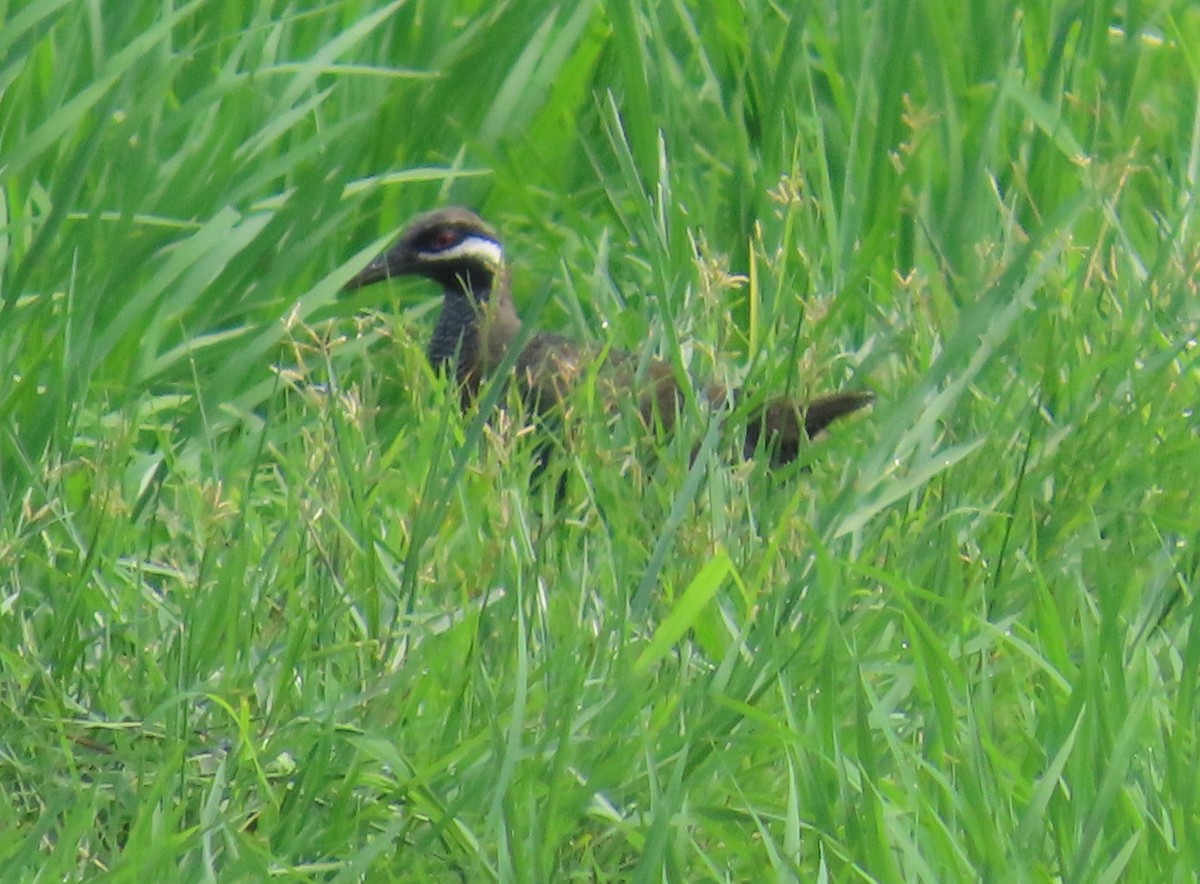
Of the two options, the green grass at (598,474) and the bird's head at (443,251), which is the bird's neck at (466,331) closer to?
the green grass at (598,474)

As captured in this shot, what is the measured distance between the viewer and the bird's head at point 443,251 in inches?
225

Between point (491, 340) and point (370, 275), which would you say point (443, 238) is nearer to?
point (370, 275)

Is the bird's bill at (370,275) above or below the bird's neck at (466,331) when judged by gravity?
above

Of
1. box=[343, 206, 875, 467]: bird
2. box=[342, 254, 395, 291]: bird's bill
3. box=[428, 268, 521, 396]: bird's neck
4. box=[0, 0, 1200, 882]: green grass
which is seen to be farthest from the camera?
box=[428, 268, 521, 396]: bird's neck

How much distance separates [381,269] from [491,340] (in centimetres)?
44

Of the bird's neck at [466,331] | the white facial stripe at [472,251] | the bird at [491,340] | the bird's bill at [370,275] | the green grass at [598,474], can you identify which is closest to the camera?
the green grass at [598,474]

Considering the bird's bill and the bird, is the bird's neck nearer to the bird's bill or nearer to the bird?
the bird

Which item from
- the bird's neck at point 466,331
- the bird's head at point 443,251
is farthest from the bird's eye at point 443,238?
the bird's neck at point 466,331

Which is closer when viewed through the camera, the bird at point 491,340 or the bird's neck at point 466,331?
the bird at point 491,340

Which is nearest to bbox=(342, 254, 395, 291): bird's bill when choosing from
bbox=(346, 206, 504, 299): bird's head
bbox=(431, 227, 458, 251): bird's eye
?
bbox=(346, 206, 504, 299): bird's head

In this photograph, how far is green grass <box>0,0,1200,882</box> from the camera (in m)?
3.12

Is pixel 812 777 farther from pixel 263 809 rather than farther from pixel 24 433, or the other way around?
pixel 24 433

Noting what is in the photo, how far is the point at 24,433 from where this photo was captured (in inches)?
171

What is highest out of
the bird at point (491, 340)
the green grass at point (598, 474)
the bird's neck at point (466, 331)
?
the green grass at point (598, 474)
